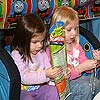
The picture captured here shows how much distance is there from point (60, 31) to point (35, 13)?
0.89 ft

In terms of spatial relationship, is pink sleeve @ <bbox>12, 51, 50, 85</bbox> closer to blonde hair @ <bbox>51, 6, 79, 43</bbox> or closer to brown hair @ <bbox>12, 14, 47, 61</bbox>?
brown hair @ <bbox>12, 14, 47, 61</bbox>

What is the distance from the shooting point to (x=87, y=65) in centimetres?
125

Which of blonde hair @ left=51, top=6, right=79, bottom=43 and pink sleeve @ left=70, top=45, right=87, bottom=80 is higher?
Result: blonde hair @ left=51, top=6, right=79, bottom=43

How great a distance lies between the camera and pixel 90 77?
53.2 inches

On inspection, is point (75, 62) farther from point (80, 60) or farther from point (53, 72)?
point (53, 72)

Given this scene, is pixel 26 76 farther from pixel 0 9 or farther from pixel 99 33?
pixel 99 33

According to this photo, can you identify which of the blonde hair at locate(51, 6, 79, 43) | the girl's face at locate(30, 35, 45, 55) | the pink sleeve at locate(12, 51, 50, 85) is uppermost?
the blonde hair at locate(51, 6, 79, 43)

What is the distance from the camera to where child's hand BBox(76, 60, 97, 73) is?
1.25 metres

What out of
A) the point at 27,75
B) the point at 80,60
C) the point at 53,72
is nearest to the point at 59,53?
the point at 53,72

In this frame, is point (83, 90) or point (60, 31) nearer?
point (60, 31)

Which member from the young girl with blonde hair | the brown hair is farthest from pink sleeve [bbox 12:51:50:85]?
the young girl with blonde hair

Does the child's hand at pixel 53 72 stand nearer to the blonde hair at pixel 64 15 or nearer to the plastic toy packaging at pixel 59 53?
the plastic toy packaging at pixel 59 53

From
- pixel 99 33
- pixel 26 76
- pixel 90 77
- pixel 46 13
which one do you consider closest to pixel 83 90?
pixel 90 77

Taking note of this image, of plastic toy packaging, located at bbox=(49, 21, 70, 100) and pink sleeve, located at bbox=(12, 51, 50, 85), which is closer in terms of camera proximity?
plastic toy packaging, located at bbox=(49, 21, 70, 100)
